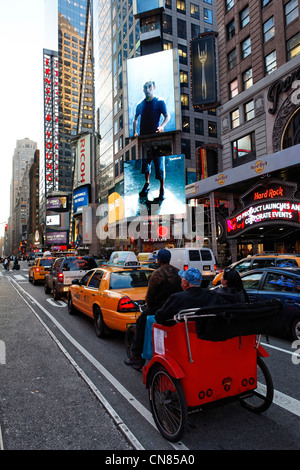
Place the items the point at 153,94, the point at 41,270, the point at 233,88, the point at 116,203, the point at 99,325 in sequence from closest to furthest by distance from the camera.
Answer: the point at 99,325
the point at 41,270
the point at 233,88
the point at 153,94
the point at 116,203

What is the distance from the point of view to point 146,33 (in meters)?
50.6

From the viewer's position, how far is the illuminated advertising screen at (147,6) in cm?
4994

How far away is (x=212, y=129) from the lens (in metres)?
54.2

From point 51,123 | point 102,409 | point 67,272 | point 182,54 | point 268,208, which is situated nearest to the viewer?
point 102,409

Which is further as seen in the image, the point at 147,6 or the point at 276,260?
the point at 147,6

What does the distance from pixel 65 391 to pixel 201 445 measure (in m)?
2.14

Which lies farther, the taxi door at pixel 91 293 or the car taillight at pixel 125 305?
the taxi door at pixel 91 293

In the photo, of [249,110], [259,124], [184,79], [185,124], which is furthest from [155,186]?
[259,124]

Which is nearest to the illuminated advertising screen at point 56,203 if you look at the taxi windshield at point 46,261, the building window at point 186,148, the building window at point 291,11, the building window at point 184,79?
the building window at point 186,148

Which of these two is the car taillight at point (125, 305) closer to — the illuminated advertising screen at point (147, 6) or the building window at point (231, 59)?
the building window at point (231, 59)

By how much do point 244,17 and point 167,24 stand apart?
32.3m

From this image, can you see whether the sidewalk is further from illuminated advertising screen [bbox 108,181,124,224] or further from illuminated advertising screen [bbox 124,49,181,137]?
illuminated advertising screen [bbox 124,49,181,137]

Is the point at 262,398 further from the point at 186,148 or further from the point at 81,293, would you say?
the point at 186,148

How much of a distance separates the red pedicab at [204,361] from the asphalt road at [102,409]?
0.24 metres
